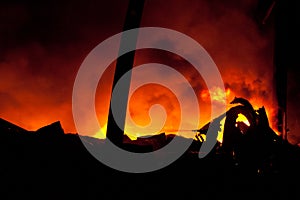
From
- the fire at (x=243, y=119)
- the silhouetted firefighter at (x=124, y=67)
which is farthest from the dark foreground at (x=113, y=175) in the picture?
the silhouetted firefighter at (x=124, y=67)

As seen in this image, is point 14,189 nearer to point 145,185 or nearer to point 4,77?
point 145,185

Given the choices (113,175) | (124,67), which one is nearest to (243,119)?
(124,67)

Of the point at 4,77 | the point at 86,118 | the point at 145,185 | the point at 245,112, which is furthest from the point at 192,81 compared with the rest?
the point at 145,185

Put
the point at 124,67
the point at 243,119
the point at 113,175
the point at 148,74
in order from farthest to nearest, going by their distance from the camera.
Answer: the point at 148,74
the point at 243,119
the point at 124,67
the point at 113,175

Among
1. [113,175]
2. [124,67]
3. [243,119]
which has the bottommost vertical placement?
[113,175]

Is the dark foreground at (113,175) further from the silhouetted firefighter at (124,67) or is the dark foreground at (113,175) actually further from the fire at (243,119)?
the silhouetted firefighter at (124,67)

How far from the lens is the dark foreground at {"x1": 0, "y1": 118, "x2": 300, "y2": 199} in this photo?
5.05m

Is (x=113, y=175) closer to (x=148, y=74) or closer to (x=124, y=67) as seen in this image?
(x=124, y=67)

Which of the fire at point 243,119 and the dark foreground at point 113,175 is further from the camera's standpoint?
the fire at point 243,119

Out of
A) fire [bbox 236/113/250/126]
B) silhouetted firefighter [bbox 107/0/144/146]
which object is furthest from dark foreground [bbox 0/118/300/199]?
silhouetted firefighter [bbox 107/0/144/146]

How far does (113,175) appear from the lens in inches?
228

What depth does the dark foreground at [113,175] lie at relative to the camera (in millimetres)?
5051

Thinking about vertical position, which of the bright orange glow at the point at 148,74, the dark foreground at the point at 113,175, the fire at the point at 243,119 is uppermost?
the bright orange glow at the point at 148,74

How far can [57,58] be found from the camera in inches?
458
